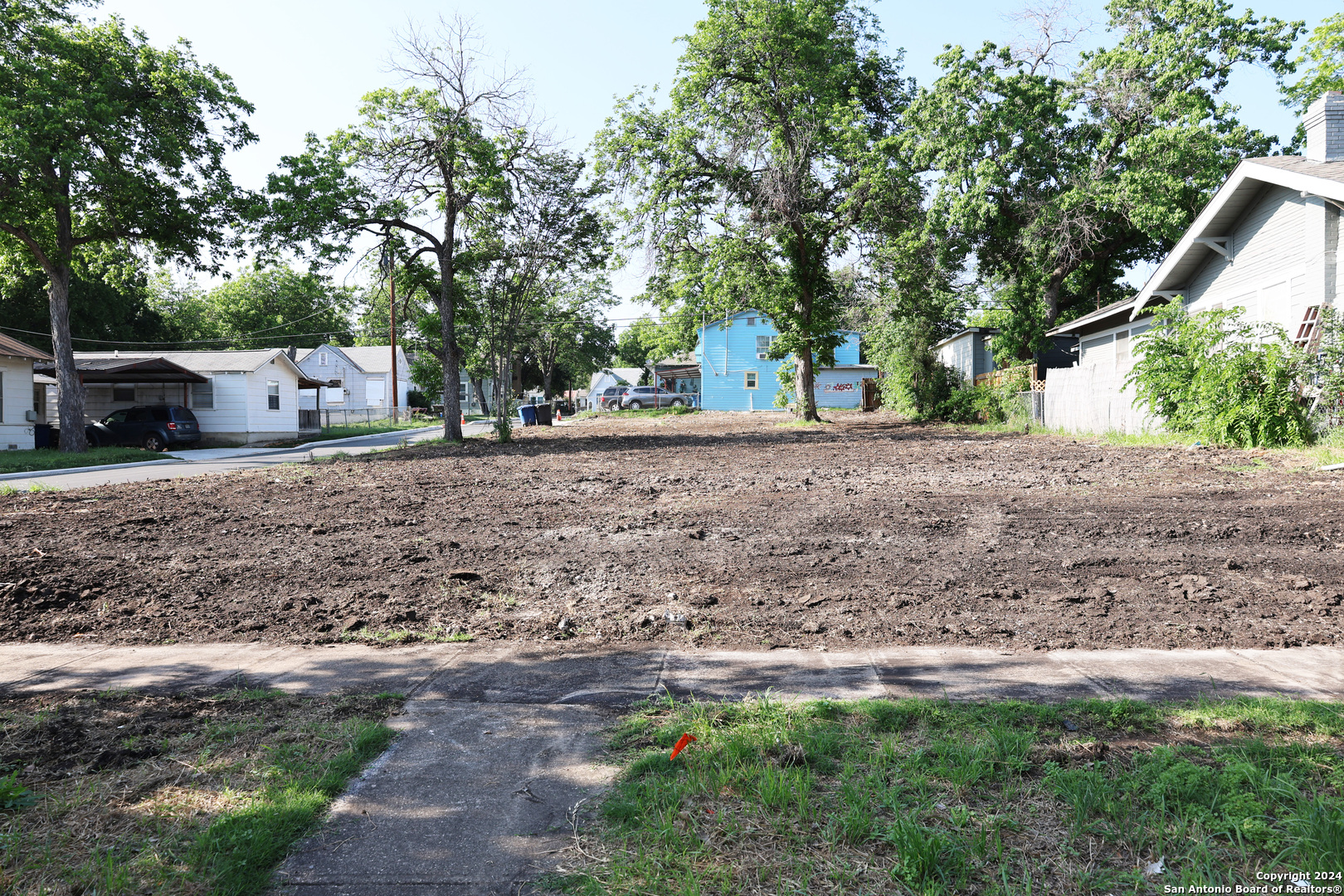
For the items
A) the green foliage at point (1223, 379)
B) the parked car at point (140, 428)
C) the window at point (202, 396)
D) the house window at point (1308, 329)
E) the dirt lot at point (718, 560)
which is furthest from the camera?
the window at point (202, 396)

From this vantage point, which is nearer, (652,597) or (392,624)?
(392,624)

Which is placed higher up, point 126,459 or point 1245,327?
point 1245,327

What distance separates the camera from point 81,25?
796 inches

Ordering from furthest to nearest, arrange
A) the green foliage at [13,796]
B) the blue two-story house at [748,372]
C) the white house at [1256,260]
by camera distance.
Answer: the blue two-story house at [748,372], the white house at [1256,260], the green foliage at [13,796]

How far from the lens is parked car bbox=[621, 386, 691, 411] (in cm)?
5316

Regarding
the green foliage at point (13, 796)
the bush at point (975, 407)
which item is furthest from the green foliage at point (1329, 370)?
the green foliage at point (13, 796)

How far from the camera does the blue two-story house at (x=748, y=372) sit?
50375 millimetres

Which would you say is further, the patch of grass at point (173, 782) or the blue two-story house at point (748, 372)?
the blue two-story house at point (748, 372)

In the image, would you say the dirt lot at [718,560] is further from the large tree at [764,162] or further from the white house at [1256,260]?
the large tree at [764,162]

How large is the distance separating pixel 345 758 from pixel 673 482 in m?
8.69

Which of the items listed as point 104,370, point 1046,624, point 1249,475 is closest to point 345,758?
point 1046,624

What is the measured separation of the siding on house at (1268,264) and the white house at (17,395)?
31587 millimetres

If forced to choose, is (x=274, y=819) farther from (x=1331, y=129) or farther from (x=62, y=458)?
(x=62, y=458)

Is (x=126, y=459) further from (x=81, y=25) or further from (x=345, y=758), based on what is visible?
(x=345, y=758)
